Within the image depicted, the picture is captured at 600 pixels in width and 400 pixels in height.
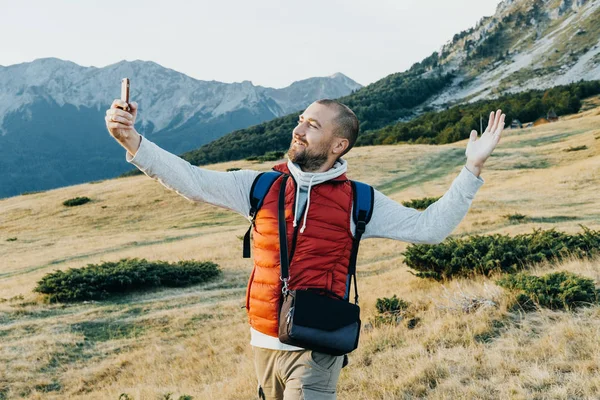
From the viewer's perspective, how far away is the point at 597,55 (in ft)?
447

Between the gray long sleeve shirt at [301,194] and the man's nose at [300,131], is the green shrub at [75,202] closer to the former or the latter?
the gray long sleeve shirt at [301,194]

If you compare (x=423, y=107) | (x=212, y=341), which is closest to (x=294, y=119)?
(x=423, y=107)

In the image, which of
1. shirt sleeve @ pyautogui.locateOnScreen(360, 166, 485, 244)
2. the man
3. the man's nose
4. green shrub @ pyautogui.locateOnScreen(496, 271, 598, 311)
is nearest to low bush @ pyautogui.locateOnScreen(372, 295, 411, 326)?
green shrub @ pyautogui.locateOnScreen(496, 271, 598, 311)

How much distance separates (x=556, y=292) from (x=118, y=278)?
38.9 feet

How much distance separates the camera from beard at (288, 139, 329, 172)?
11.4 ft

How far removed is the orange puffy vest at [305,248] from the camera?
328cm

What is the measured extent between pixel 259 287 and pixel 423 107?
15331cm

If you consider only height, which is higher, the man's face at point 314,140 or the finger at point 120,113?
the finger at point 120,113

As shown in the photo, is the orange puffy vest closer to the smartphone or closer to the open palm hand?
the open palm hand

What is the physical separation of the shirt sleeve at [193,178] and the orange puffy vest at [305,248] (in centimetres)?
26

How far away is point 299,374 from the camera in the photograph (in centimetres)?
318

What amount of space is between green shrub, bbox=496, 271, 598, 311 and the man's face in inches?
200

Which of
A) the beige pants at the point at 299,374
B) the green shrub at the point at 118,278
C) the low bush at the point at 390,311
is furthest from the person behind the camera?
the green shrub at the point at 118,278

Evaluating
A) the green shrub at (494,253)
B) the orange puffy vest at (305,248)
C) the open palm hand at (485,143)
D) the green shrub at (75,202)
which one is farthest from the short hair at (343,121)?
the green shrub at (75,202)
